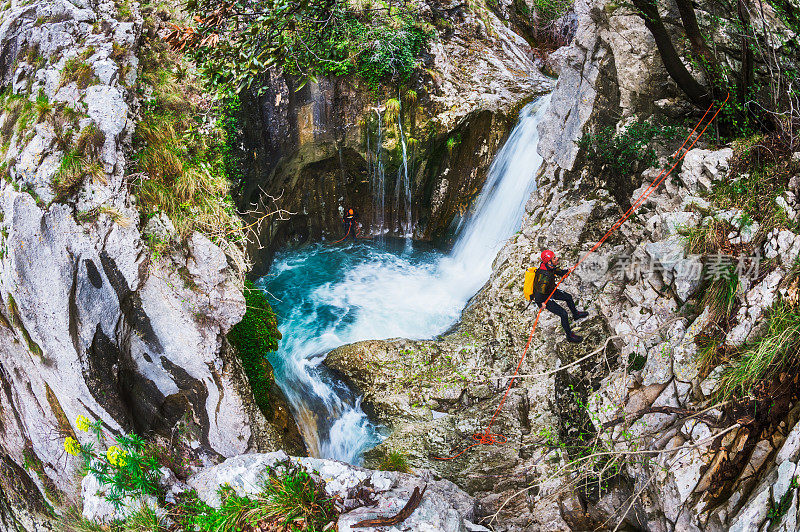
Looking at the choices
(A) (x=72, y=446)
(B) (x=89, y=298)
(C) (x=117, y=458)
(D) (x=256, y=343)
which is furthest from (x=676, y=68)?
(A) (x=72, y=446)

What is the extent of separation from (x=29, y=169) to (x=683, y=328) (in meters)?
7.54

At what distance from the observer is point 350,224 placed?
38.6ft

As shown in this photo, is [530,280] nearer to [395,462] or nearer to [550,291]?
[550,291]

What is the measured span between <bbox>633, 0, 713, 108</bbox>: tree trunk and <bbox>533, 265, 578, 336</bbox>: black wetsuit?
9.30ft

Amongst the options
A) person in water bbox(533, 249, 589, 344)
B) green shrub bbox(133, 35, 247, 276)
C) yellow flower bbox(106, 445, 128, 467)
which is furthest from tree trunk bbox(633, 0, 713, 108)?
yellow flower bbox(106, 445, 128, 467)

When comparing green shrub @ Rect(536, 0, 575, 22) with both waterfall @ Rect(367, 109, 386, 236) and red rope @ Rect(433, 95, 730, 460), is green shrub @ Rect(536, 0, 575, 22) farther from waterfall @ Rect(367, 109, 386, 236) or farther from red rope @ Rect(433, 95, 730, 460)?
red rope @ Rect(433, 95, 730, 460)

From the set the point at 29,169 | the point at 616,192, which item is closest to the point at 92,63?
the point at 29,169

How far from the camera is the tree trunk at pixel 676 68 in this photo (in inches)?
228

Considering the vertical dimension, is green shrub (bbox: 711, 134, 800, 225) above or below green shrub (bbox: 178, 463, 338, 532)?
above

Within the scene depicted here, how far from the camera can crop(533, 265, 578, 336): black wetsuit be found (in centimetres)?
619

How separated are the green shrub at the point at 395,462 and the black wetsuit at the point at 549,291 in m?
2.93

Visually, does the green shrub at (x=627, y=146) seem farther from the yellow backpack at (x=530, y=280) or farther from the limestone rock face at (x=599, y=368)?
the yellow backpack at (x=530, y=280)

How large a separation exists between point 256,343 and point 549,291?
14.0ft

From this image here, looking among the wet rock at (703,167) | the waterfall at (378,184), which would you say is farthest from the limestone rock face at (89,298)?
the wet rock at (703,167)
